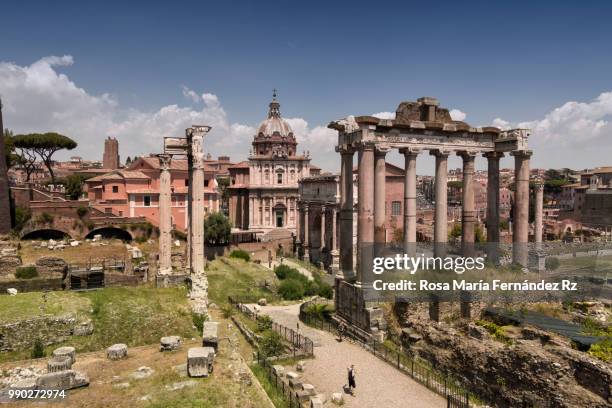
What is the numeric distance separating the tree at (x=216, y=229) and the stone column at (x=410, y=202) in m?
25.5

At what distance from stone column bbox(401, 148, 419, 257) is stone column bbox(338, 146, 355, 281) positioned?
2.46 m

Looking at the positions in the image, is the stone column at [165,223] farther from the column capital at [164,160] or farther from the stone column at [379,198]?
the stone column at [379,198]

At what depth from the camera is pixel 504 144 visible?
2177cm

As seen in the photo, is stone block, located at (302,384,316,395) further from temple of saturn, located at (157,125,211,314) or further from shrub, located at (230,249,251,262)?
shrub, located at (230,249,251,262)

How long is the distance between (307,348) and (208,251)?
85.3ft

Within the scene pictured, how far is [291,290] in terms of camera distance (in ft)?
101

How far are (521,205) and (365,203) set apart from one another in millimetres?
8487

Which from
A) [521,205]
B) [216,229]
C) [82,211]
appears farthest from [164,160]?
[216,229]

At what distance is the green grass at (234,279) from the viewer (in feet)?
96.9

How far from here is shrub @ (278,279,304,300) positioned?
30.3 meters

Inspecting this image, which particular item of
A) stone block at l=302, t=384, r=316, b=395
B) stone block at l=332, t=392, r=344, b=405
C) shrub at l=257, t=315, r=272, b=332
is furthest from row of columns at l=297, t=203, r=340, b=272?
stone block at l=332, t=392, r=344, b=405

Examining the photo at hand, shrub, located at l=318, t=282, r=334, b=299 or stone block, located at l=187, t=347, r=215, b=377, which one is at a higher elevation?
stone block, located at l=187, t=347, r=215, b=377

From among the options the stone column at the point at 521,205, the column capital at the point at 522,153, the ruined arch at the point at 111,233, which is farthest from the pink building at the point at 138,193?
the column capital at the point at 522,153

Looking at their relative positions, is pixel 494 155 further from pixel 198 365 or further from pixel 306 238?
pixel 306 238
